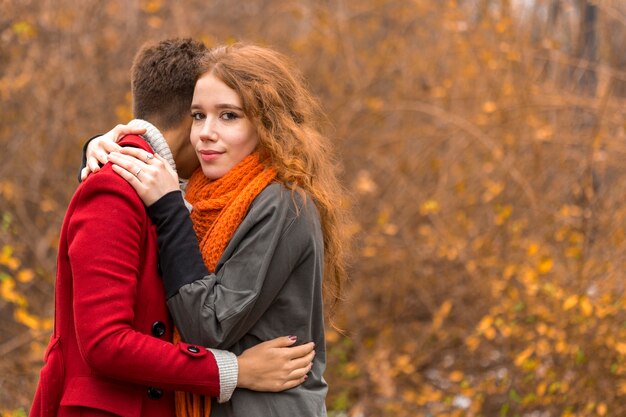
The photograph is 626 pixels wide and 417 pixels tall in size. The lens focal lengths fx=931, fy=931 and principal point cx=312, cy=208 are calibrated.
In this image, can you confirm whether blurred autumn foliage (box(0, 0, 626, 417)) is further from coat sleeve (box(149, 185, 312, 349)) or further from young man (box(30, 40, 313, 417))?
coat sleeve (box(149, 185, 312, 349))

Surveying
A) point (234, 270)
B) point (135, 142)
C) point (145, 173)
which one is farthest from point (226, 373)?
point (135, 142)

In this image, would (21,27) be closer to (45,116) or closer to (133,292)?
(45,116)

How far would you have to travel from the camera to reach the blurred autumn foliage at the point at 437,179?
480cm

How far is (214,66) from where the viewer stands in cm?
240

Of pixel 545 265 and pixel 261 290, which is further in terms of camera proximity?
pixel 545 265

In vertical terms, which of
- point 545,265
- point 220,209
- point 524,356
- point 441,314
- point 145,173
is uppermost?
point 145,173

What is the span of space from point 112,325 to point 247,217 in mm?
420

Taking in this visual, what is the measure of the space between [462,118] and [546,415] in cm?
215

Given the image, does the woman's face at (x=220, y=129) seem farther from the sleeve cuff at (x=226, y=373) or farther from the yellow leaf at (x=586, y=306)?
the yellow leaf at (x=586, y=306)

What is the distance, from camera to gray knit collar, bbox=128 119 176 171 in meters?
2.41

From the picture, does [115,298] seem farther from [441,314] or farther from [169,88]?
[441,314]

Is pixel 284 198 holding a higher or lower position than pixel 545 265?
higher

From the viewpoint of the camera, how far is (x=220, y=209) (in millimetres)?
2352

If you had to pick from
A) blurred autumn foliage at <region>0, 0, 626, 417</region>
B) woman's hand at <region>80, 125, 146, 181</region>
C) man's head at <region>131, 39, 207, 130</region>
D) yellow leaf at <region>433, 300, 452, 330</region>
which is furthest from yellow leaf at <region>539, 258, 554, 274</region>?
woman's hand at <region>80, 125, 146, 181</region>
